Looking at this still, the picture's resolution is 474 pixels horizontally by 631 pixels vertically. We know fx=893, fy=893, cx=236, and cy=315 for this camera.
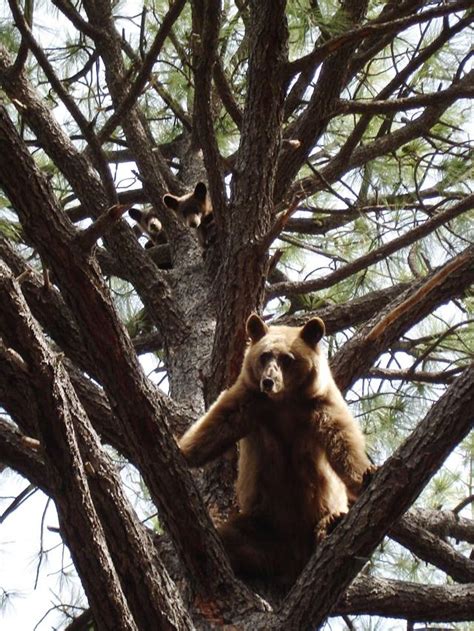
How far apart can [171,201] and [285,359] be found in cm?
303

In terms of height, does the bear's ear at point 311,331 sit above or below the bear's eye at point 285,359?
above

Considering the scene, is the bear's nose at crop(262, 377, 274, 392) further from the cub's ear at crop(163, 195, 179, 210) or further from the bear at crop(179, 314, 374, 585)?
the cub's ear at crop(163, 195, 179, 210)

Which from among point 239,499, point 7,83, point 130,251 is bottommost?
point 239,499

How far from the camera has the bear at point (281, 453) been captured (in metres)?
4.21

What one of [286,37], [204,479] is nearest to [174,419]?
[204,479]

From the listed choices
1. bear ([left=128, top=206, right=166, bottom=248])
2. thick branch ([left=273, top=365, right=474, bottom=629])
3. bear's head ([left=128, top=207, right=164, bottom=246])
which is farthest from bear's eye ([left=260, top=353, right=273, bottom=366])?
bear ([left=128, top=206, right=166, bottom=248])

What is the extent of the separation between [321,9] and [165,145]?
3359 mm

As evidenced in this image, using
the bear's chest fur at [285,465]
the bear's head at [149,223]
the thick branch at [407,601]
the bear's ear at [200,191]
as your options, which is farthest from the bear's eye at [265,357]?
the bear's head at [149,223]

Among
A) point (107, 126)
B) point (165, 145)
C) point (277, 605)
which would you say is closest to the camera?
point (277, 605)

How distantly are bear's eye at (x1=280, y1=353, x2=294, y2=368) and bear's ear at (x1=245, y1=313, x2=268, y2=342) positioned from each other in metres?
0.19

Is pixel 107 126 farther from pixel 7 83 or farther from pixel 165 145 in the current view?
pixel 165 145

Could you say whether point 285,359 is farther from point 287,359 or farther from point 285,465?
point 285,465

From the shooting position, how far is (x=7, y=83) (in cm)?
486

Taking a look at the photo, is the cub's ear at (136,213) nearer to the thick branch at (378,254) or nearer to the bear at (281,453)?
the thick branch at (378,254)
